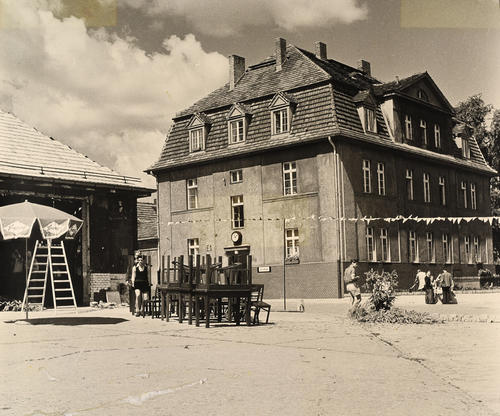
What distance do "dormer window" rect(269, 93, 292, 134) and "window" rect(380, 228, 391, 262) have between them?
264 inches

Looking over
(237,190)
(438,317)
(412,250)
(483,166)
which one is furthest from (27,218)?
(483,166)

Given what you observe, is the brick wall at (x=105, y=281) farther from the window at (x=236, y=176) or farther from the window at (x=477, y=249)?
the window at (x=477, y=249)

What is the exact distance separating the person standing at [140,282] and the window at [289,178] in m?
15.7

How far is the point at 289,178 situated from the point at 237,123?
4.89 meters

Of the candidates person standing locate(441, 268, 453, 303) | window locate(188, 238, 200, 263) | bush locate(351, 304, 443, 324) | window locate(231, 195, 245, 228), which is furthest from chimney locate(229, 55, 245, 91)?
bush locate(351, 304, 443, 324)

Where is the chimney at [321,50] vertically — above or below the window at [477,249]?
above

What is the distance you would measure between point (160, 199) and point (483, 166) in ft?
64.6

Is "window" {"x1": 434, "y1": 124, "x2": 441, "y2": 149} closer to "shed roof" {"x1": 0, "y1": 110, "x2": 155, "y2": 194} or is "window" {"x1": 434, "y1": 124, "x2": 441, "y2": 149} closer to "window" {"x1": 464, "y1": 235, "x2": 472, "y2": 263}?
"window" {"x1": 464, "y1": 235, "x2": 472, "y2": 263}

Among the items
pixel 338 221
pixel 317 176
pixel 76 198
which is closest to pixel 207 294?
pixel 76 198

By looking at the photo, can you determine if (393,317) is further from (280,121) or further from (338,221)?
(280,121)

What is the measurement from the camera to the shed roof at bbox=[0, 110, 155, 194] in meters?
22.5

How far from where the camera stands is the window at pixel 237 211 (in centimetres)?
3522

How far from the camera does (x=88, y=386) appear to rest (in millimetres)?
7133

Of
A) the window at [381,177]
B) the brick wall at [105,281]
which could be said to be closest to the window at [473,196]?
the window at [381,177]
